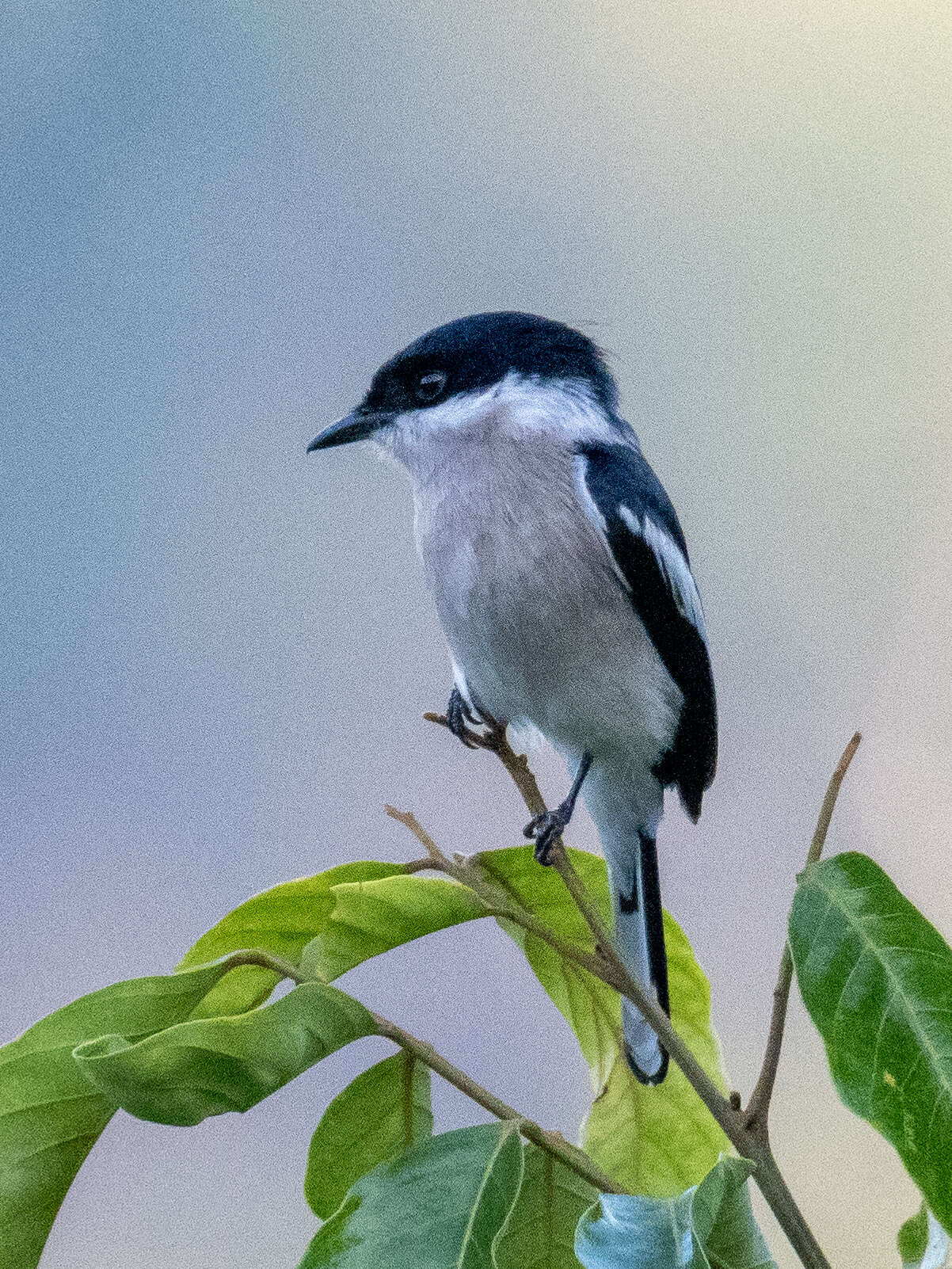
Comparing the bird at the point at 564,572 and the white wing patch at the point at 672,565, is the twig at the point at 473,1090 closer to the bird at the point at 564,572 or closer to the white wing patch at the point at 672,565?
the bird at the point at 564,572

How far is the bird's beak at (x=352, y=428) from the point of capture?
1197 mm

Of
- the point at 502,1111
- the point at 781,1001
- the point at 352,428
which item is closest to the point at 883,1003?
the point at 781,1001

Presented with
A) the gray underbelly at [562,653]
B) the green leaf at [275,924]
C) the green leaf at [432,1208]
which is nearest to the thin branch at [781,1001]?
the green leaf at [432,1208]

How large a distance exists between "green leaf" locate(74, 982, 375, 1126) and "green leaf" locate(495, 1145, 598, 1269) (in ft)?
0.51

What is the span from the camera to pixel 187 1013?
685 millimetres

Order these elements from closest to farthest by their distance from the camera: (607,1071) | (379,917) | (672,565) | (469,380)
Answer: (379,917), (607,1071), (672,565), (469,380)

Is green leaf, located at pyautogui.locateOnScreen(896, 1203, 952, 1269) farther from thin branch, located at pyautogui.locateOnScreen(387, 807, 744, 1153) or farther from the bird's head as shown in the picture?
the bird's head

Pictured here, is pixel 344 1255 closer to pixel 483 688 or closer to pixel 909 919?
pixel 909 919

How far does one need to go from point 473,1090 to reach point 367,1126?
0.32 feet

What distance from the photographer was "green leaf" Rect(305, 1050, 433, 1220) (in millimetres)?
736

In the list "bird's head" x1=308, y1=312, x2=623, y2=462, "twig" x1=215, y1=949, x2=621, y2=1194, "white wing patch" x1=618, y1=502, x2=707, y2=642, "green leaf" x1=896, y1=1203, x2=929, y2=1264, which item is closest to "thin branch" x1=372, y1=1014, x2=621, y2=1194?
"twig" x1=215, y1=949, x2=621, y2=1194

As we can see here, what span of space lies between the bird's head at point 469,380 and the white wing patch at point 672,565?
0.14 m

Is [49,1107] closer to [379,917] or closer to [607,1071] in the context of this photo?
[379,917]

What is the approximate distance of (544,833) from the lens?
801 mm
